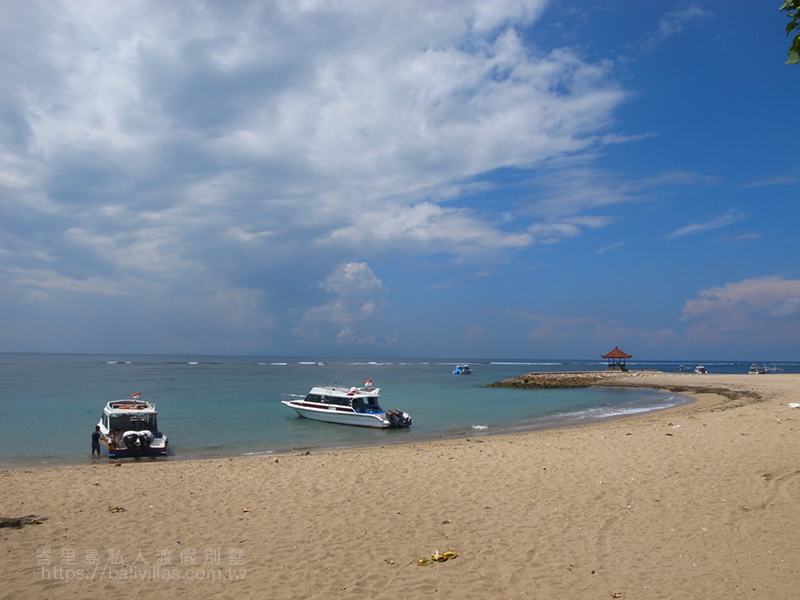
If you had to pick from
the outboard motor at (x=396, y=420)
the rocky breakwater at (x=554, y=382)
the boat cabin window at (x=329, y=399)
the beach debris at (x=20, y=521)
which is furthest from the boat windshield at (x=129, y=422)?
the rocky breakwater at (x=554, y=382)

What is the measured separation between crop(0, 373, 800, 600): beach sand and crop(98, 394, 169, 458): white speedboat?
505 cm

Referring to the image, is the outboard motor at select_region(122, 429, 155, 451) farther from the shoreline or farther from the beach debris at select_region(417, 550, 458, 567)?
the beach debris at select_region(417, 550, 458, 567)

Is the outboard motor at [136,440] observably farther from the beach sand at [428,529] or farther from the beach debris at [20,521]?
the beach debris at [20,521]

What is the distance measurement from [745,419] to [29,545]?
22.4 m

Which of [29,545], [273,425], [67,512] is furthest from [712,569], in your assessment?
[273,425]

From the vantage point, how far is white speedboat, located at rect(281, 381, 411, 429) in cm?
2758

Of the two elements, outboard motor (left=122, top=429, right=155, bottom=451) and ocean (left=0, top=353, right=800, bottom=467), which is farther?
ocean (left=0, top=353, right=800, bottom=467)

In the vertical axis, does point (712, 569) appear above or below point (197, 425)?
above

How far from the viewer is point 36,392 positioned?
155 ft

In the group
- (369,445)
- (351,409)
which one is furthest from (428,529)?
(351,409)

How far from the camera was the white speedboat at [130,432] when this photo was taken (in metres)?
19.1

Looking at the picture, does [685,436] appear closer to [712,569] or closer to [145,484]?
[712,569]

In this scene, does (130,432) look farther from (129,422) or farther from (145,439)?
(129,422)

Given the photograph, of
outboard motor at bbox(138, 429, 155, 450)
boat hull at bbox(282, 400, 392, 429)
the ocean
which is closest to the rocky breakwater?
the ocean
